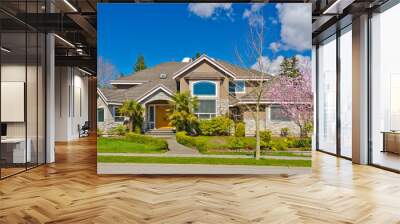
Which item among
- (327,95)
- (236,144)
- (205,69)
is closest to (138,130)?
(205,69)

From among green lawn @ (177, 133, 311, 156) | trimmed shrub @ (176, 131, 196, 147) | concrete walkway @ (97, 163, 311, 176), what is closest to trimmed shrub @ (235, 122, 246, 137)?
green lawn @ (177, 133, 311, 156)

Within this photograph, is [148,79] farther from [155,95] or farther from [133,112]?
[133,112]

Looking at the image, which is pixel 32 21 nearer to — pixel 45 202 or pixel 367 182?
pixel 45 202

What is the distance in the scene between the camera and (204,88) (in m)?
6.62

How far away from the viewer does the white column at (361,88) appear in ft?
25.6

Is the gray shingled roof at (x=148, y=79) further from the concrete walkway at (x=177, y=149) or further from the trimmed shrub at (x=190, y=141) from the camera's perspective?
the concrete walkway at (x=177, y=149)

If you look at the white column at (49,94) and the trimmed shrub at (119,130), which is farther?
the white column at (49,94)

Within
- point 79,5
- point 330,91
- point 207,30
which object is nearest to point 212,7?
point 207,30

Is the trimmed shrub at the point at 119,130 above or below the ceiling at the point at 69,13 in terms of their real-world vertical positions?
below

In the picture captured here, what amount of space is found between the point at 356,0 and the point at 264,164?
342 centimetres

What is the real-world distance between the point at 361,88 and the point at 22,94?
21.4ft

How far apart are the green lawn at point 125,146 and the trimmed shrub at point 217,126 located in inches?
30.0

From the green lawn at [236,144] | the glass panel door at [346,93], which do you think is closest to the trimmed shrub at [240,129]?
the green lawn at [236,144]

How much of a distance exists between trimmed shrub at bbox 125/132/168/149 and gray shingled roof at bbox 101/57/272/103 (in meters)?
0.62
